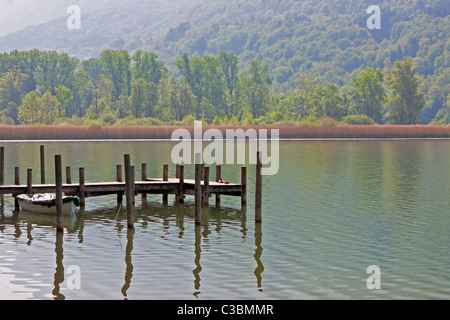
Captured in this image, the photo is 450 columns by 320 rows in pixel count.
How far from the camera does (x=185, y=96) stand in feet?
416

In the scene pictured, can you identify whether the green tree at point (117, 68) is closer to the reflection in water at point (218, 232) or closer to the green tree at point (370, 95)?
the green tree at point (370, 95)

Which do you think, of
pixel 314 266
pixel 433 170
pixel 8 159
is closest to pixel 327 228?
pixel 314 266

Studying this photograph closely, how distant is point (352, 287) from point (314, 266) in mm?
2194

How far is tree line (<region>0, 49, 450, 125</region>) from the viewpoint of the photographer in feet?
402

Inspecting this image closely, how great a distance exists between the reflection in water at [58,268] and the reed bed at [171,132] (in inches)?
2688

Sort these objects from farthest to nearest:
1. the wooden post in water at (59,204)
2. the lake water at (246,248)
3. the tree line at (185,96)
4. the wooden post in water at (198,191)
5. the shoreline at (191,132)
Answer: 1. the tree line at (185,96)
2. the shoreline at (191,132)
3. the wooden post in water at (198,191)
4. the wooden post in water at (59,204)
5. the lake water at (246,248)

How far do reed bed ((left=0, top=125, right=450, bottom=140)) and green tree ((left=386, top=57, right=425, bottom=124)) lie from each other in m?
28.1

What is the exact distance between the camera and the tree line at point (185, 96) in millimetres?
122625

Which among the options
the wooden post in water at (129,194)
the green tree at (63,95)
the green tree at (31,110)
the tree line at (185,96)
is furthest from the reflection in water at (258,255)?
the green tree at (63,95)

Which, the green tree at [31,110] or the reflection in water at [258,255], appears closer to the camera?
the reflection in water at [258,255]

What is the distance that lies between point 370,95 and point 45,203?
108109 millimetres

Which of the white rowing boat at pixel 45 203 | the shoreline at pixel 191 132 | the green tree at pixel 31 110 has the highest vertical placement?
the green tree at pixel 31 110

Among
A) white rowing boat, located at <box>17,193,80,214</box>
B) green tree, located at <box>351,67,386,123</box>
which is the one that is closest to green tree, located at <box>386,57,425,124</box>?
green tree, located at <box>351,67,386,123</box>

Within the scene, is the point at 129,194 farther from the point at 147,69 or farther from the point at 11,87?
the point at 147,69
